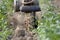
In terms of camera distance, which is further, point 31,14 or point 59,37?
point 31,14

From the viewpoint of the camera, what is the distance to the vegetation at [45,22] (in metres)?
1.84

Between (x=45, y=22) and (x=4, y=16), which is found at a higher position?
(x=45, y=22)

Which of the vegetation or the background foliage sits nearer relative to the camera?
the vegetation

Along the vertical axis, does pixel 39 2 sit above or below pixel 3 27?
above

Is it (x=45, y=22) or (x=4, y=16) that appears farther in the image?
(x=4, y=16)

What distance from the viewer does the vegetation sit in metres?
1.84

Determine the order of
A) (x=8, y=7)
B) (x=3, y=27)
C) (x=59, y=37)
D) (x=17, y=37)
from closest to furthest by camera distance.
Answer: (x=59, y=37) < (x=17, y=37) < (x=3, y=27) < (x=8, y=7)

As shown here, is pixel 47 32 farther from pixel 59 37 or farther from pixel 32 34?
pixel 32 34

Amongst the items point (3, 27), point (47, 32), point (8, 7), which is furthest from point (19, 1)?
point (47, 32)

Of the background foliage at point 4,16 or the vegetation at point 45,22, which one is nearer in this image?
the vegetation at point 45,22

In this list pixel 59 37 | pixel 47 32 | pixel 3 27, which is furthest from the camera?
pixel 3 27

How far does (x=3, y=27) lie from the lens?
3.43 metres

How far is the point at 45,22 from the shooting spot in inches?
104

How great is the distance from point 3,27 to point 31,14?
674 mm
